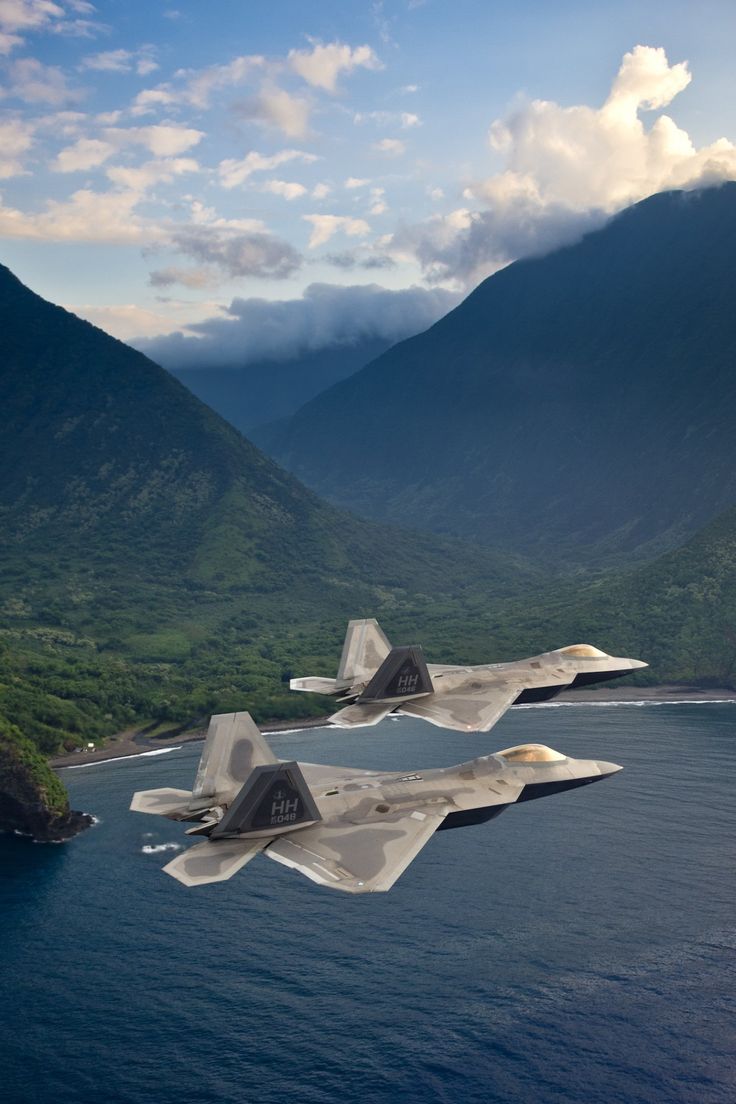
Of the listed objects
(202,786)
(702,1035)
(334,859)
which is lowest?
(702,1035)

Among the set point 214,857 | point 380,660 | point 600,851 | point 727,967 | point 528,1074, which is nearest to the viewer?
point 214,857

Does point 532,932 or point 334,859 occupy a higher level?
point 334,859

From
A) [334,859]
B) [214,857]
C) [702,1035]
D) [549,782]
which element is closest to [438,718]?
[549,782]

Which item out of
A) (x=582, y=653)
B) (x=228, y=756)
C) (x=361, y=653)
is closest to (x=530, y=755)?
(x=361, y=653)

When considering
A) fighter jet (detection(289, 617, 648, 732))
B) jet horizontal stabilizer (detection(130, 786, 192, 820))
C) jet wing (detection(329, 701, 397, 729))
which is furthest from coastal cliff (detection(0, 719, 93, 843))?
jet wing (detection(329, 701, 397, 729))

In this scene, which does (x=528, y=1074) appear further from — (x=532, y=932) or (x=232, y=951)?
(x=232, y=951)

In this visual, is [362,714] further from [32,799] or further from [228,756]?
[32,799]
